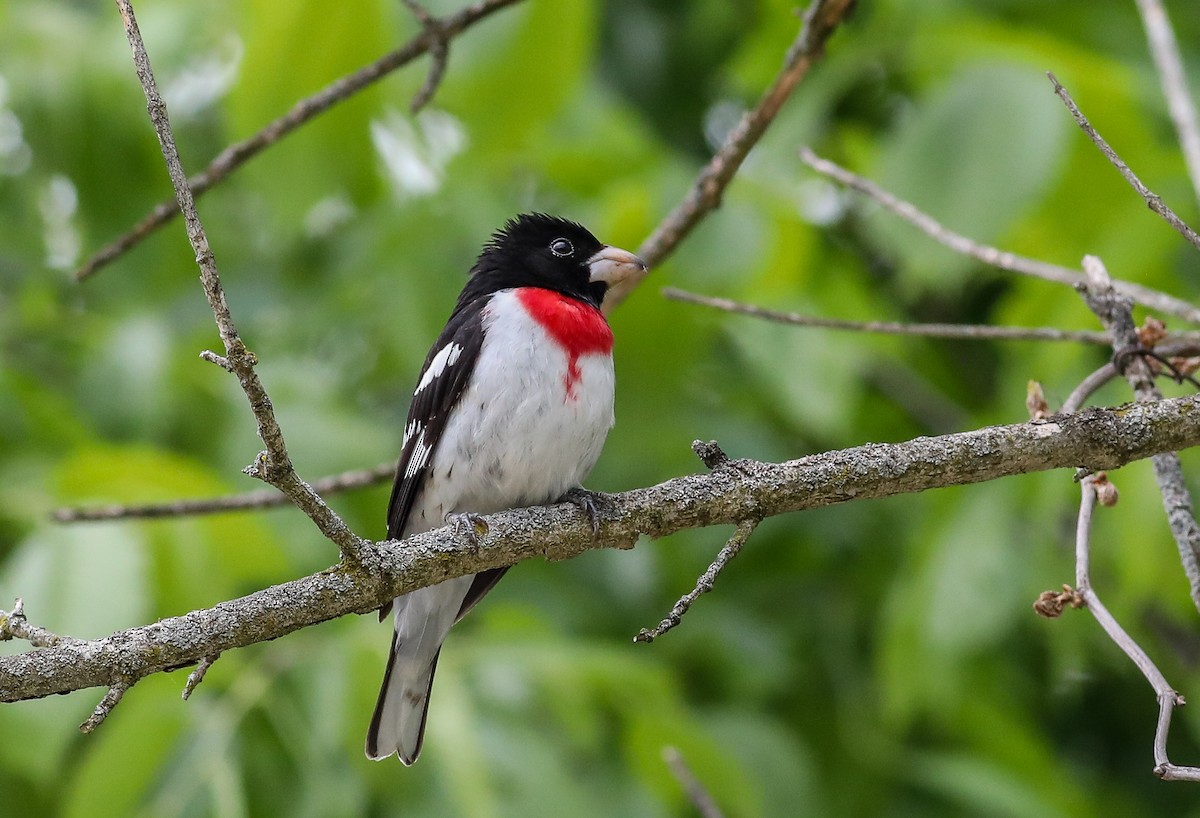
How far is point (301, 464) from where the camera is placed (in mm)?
5777

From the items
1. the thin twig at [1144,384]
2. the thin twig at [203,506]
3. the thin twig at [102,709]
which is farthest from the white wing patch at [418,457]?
the thin twig at [1144,384]

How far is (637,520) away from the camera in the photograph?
10.0 ft

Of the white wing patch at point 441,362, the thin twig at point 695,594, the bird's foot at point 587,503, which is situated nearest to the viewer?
the thin twig at point 695,594

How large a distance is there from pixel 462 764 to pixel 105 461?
175cm

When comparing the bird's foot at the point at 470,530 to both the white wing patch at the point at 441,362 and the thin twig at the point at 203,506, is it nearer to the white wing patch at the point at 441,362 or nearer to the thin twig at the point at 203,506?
the thin twig at the point at 203,506

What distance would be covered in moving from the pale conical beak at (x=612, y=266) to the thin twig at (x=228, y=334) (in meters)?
2.44

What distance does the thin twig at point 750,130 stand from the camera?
402 cm

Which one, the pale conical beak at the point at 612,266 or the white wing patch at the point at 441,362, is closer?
the white wing patch at the point at 441,362

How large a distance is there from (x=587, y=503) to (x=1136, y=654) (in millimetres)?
1327

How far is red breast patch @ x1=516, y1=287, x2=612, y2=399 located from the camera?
14.4 feet

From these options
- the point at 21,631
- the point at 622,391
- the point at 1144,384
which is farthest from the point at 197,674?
the point at 622,391

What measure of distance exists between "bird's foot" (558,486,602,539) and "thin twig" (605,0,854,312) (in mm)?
944

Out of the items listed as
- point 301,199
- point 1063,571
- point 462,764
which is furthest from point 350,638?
point 1063,571

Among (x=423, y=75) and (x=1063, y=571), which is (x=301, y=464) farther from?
(x=1063, y=571)
